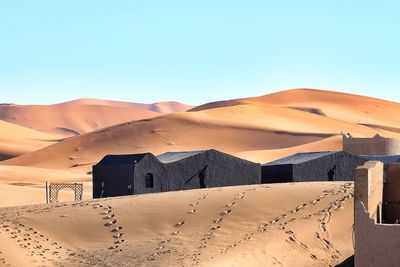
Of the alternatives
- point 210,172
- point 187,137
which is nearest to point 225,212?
point 210,172

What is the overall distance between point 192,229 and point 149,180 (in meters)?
14.4

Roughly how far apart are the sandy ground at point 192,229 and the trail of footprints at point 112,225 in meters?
0.04

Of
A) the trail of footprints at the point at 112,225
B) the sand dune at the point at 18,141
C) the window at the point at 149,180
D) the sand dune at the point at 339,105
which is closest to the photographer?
the trail of footprints at the point at 112,225

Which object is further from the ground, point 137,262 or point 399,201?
point 399,201

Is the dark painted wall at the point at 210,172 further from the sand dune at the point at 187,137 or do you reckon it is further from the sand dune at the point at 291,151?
the sand dune at the point at 187,137

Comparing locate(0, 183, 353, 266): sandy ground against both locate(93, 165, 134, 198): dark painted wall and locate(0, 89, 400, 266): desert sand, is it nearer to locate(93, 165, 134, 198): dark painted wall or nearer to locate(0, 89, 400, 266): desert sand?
locate(0, 89, 400, 266): desert sand

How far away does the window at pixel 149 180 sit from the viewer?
145 feet

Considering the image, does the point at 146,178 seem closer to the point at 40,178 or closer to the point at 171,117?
the point at 40,178

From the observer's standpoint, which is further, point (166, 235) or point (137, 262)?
point (166, 235)

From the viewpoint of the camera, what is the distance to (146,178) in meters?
44.1

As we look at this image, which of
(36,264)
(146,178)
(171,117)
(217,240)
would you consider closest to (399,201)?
(217,240)

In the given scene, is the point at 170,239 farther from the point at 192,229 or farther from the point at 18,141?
the point at 18,141

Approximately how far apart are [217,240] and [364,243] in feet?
28.5

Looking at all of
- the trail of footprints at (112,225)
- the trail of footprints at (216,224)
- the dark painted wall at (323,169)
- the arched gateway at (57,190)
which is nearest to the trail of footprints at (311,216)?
the trail of footprints at (216,224)
